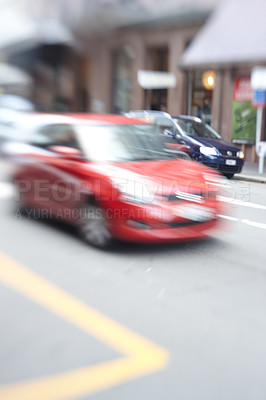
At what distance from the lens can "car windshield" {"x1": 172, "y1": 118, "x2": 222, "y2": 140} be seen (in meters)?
14.8

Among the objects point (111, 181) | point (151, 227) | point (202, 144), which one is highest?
point (202, 144)

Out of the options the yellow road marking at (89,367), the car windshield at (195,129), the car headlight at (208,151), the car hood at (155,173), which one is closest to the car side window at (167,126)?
the car windshield at (195,129)

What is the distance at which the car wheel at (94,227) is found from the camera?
631 cm

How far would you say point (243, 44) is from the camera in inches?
712

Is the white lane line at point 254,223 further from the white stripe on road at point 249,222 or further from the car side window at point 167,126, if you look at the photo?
the car side window at point 167,126

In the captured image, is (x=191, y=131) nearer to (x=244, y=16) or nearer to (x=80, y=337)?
(x=244, y=16)

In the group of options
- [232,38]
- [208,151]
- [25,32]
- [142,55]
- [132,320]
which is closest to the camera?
[132,320]

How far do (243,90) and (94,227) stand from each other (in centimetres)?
1465

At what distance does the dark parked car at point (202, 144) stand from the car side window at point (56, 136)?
21.8 feet

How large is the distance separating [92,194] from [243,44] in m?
13.5

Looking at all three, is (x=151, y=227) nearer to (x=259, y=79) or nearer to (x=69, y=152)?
(x=69, y=152)

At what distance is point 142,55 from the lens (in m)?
24.7

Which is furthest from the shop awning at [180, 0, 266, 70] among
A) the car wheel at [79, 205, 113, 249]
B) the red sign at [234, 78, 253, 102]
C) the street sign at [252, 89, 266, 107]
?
the car wheel at [79, 205, 113, 249]

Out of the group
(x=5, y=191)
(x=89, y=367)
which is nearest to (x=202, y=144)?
(x=5, y=191)
